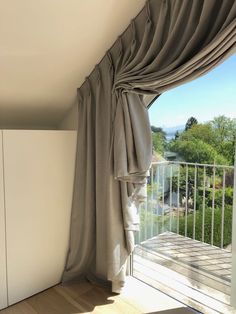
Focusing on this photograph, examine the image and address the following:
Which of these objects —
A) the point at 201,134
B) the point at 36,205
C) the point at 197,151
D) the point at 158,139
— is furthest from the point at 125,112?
the point at 36,205

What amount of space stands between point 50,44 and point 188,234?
2.08 meters

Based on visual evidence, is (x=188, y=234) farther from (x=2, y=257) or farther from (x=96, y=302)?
(x=2, y=257)

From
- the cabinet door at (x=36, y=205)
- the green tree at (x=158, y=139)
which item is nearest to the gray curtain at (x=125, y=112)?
the cabinet door at (x=36, y=205)

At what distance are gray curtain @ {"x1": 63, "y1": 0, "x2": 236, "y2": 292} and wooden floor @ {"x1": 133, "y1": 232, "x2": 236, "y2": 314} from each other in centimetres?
49

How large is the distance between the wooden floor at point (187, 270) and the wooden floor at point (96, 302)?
137mm

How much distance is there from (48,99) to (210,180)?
158 centimetres

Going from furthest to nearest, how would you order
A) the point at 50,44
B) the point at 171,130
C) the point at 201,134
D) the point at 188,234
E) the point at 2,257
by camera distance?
the point at 188,234 < the point at 171,130 < the point at 201,134 < the point at 2,257 < the point at 50,44

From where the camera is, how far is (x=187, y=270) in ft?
7.59

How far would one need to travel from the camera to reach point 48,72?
1914 mm

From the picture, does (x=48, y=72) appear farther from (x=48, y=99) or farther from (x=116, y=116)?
(x=116, y=116)

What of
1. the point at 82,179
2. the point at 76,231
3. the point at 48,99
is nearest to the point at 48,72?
the point at 48,99

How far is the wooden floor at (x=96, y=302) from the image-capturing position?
1.82m

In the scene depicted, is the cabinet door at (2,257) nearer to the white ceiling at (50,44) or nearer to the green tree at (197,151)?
the white ceiling at (50,44)

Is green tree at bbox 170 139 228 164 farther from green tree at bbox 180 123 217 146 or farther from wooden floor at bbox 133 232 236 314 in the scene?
wooden floor at bbox 133 232 236 314
